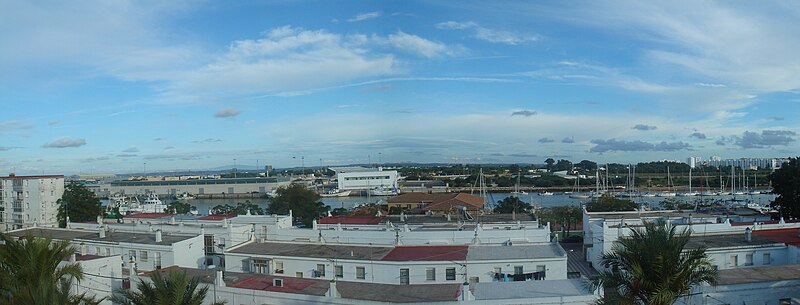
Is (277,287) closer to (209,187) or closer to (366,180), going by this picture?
(366,180)

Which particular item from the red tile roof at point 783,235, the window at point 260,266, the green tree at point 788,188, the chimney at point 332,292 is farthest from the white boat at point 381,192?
A: the chimney at point 332,292

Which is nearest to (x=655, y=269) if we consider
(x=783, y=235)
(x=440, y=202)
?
(x=783, y=235)

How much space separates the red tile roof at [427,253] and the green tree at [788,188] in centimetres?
1908

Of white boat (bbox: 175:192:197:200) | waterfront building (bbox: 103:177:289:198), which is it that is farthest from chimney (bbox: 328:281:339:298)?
white boat (bbox: 175:192:197:200)

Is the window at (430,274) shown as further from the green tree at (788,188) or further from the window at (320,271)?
the green tree at (788,188)

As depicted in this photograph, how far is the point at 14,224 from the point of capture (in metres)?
31.2

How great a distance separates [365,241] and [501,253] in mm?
4368

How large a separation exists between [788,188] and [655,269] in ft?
79.0

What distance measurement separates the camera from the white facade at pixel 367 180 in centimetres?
8788

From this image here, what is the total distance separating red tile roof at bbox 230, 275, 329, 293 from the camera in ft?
35.1

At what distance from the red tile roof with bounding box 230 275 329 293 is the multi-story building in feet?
82.6

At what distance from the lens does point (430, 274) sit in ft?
43.0

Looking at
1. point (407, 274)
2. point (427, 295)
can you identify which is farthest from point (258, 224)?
point (427, 295)

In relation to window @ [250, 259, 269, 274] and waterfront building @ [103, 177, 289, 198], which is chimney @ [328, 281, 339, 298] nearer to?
window @ [250, 259, 269, 274]
